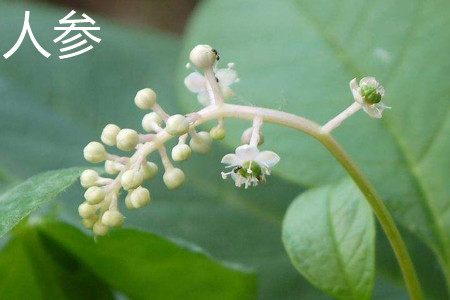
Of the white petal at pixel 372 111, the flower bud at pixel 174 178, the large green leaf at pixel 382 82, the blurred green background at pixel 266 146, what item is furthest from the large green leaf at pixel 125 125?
the white petal at pixel 372 111

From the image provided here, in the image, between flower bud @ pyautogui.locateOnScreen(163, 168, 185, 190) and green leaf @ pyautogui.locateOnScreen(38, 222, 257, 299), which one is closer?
flower bud @ pyautogui.locateOnScreen(163, 168, 185, 190)

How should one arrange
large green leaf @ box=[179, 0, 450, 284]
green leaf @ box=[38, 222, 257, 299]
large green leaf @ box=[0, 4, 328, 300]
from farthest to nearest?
large green leaf @ box=[0, 4, 328, 300] → large green leaf @ box=[179, 0, 450, 284] → green leaf @ box=[38, 222, 257, 299]

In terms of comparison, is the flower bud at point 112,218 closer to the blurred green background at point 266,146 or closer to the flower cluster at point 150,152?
the flower cluster at point 150,152

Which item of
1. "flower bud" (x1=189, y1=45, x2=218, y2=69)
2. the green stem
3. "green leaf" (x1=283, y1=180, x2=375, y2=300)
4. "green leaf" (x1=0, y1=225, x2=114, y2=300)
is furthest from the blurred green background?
"flower bud" (x1=189, y1=45, x2=218, y2=69)

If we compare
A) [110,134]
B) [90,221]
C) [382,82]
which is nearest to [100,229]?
[90,221]

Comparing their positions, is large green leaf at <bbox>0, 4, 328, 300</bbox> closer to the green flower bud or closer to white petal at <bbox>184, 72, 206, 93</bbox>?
white petal at <bbox>184, 72, 206, 93</bbox>

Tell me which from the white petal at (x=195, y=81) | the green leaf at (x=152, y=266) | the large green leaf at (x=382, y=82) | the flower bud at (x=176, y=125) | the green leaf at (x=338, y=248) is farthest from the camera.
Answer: the large green leaf at (x=382, y=82)

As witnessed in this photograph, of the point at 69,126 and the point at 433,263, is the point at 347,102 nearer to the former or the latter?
the point at 433,263

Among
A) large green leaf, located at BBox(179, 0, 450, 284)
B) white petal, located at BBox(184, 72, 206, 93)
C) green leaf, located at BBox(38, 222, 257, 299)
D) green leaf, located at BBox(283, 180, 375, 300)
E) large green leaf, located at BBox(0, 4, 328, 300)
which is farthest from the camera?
large green leaf, located at BBox(0, 4, 328, 300)
